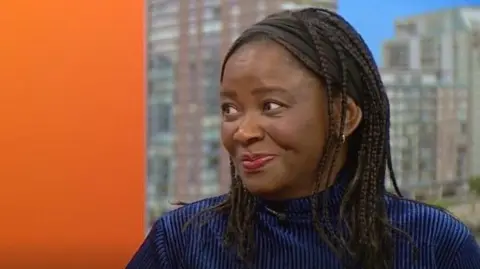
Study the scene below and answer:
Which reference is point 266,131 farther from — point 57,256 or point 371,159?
point 57,256

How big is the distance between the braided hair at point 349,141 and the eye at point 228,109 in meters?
0.05

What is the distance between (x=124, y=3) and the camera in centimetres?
162

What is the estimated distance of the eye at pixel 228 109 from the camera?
A: 73 centimetres

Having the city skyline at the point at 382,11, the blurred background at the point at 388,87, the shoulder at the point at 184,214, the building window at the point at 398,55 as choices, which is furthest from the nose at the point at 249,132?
the building window at the point at 398,55

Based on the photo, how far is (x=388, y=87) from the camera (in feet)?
5.31

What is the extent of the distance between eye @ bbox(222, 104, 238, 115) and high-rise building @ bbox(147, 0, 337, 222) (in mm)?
1022

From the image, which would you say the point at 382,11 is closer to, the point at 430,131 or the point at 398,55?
the point at 398,55

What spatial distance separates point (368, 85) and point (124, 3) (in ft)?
3.13

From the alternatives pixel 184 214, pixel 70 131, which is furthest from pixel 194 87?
pixel 184 214

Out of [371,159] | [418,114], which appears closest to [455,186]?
[418,114]

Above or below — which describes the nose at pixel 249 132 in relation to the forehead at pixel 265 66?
below

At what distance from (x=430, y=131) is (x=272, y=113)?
1434mm

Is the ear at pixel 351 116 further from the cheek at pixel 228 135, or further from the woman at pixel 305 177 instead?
the cheek at pixel 228 135

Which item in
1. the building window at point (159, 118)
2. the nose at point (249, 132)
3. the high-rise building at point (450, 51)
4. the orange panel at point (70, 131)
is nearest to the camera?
the nose at point (249, 132)
